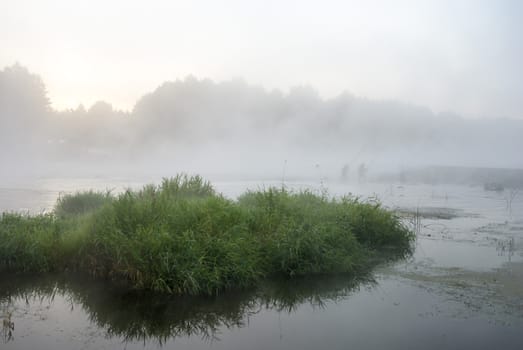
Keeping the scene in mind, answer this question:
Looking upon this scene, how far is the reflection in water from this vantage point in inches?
246

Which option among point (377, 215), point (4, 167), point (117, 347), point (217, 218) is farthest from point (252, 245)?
point (4, 167)

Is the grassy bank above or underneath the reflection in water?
above

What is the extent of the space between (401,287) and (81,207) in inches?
376

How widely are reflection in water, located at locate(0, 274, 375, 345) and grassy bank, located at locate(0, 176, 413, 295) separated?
0.90ft

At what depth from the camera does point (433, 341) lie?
577cm

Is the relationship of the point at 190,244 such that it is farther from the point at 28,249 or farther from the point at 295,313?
the point at 28,249

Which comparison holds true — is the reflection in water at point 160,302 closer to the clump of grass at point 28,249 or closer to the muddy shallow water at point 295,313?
the muddy shallow water at point 295,313

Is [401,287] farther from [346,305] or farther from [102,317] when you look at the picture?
[102,317]

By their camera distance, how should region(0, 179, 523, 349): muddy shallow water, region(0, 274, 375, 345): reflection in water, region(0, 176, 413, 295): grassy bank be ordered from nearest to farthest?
1. region(0, 179, 523, 349): muddy shallow water
2. region(0, 274, 375, 345): reflection in water
3. region(0, 176, 413, 295): grassy bank

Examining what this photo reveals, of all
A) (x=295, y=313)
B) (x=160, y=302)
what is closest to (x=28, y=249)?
(x=160, y=302)

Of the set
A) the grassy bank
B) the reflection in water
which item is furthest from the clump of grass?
the reflection in water

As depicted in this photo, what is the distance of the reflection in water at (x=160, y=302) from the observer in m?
6.25

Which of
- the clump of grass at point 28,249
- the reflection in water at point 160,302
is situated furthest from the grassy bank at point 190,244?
the reflection in water at point 160,302

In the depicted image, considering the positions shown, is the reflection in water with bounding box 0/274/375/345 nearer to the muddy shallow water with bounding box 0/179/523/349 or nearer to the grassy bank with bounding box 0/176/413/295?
the muddy shallow water with bounding box 0/179/523/349
